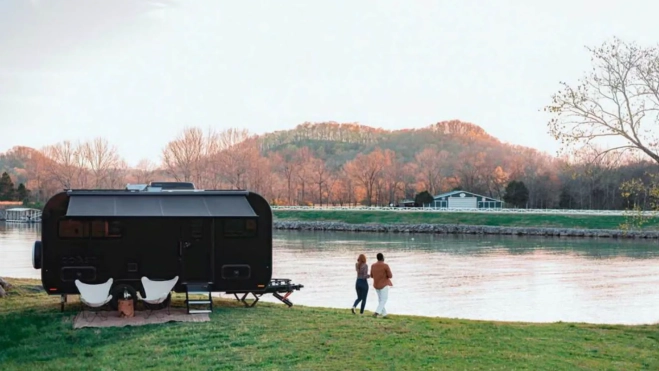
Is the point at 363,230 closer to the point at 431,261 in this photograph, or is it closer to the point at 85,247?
the point at 431,261

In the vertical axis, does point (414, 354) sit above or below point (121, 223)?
below

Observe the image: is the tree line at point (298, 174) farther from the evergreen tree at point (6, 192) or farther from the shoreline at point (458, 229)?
the shoreline at point (458, 229)

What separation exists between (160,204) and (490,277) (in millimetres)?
20344

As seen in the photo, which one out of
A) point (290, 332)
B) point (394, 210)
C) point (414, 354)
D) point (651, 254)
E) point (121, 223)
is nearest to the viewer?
point (414, 354)

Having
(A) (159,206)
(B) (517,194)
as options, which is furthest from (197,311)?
(B) (517,194)

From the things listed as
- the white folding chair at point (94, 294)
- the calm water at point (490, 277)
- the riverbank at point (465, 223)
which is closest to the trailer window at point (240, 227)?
the white folding chair at point (94, 294)

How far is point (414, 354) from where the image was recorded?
1137 centimetres

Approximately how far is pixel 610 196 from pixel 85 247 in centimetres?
8846

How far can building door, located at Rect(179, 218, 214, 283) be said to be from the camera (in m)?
15.6

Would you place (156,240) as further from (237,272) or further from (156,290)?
(237,272)

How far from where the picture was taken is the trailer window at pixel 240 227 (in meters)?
15.7

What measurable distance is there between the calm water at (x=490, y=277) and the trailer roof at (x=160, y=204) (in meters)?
7.16

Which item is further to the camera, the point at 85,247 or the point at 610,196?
the point at 610,196

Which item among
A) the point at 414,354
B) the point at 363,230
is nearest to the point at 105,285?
the point at 414,354
